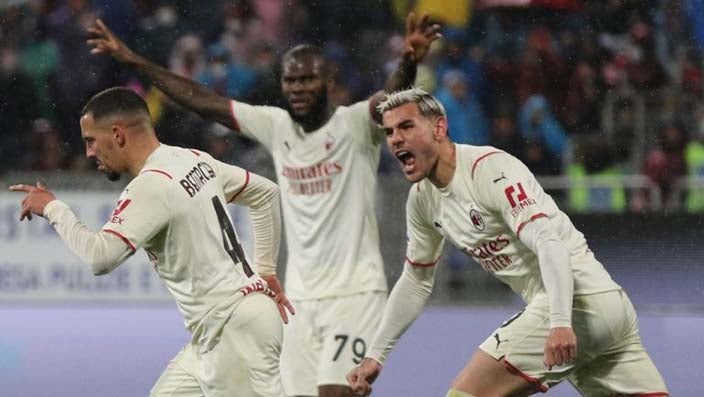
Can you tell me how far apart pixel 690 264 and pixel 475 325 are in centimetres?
186

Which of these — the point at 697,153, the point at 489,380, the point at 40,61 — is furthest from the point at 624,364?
the point at 40,61

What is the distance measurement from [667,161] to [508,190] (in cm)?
726

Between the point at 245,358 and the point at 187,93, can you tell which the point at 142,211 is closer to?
the point at 245,358

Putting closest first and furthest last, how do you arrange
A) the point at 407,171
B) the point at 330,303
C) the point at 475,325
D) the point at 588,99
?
1. the point at 407,171
2. the point at 330,303
3. the point at 475,325
4. the point at 588,99

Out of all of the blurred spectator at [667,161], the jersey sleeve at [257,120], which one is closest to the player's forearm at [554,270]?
the jersey sleeve at [257,120]

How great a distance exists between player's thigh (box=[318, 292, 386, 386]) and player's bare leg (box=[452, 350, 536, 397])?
5.36 ft

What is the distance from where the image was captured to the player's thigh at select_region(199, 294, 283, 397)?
210 inches

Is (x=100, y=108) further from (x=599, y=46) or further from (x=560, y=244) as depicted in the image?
(x=599, y=46)

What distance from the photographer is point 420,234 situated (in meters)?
5.65

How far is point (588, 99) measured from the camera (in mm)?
13234

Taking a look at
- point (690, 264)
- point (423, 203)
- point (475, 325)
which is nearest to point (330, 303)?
point (423, 203)

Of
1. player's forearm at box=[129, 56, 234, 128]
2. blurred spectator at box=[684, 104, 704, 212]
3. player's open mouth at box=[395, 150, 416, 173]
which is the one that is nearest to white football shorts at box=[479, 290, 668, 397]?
player's open mouth at box=[395, 150, 416, 173]

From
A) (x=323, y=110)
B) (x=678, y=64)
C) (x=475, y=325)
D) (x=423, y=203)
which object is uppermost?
(x=678, y=64)

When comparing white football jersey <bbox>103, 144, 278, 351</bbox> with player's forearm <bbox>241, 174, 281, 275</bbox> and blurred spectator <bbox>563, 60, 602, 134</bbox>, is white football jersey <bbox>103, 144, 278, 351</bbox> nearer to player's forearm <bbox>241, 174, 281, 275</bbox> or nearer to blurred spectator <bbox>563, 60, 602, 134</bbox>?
player's forearm <bbox>241, 174, 281, 275</bbox>
